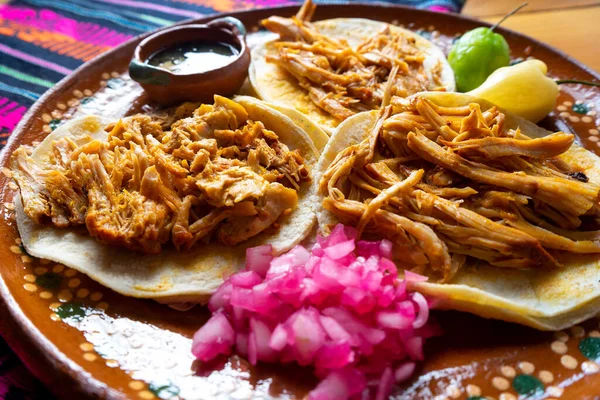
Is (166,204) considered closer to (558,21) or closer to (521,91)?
(521,91)

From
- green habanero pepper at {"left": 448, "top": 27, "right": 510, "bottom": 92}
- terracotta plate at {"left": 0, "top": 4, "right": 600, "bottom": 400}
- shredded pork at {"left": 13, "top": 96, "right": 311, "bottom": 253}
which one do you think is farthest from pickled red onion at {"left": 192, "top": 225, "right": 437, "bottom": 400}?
green habanero pepper at {"left": 448, "top": 27, "right": 510, "bottom": 92}

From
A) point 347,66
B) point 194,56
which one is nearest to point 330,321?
point 347,66

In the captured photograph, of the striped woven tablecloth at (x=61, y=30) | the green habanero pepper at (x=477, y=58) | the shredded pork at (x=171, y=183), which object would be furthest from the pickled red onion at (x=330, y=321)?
the striped woven tablecloth at (x=61, y=30)

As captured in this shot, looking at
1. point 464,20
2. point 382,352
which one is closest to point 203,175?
point 382,352

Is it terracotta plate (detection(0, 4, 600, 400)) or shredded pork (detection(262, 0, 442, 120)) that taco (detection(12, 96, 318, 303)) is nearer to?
terracotta plate (detection(0, 4, 600, 400))

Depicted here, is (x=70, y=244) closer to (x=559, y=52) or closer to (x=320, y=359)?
(x=320, y=359)

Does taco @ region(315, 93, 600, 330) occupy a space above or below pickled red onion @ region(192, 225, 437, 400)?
above
